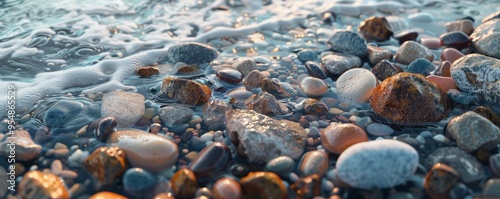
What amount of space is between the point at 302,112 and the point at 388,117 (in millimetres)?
530

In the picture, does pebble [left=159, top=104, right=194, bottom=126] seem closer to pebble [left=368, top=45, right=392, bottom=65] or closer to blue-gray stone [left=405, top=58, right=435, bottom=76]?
pebble [left=368, top=45, right=392, bottom=65]

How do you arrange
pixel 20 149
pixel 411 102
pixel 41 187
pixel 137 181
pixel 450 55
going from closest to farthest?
pixel 41 187, pixel 137 181, pixel 20 149, pixel 411 102, pixel 450 55

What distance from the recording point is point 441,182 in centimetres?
187

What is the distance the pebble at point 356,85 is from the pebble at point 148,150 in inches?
49.1

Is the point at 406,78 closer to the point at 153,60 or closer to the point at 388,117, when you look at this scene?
the point at 388,117

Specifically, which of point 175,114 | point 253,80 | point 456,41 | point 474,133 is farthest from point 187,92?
point 456,41

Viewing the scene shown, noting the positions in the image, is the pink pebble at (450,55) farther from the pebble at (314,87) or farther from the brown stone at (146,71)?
the brown stone at (146,71)

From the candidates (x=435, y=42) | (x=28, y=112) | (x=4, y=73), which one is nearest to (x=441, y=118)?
(x=435, y=42)

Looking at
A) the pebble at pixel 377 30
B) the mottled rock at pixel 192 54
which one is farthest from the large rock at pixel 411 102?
the mottled rock at pixel 192 54

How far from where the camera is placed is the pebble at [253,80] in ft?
9.71

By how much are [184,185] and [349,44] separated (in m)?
2.11

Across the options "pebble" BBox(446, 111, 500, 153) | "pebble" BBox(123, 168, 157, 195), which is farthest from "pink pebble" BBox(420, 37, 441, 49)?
"pebble" BBox(123, 168, 157, 195)

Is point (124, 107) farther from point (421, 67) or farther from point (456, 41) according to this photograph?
point (456, 41)

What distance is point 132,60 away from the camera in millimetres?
3477
